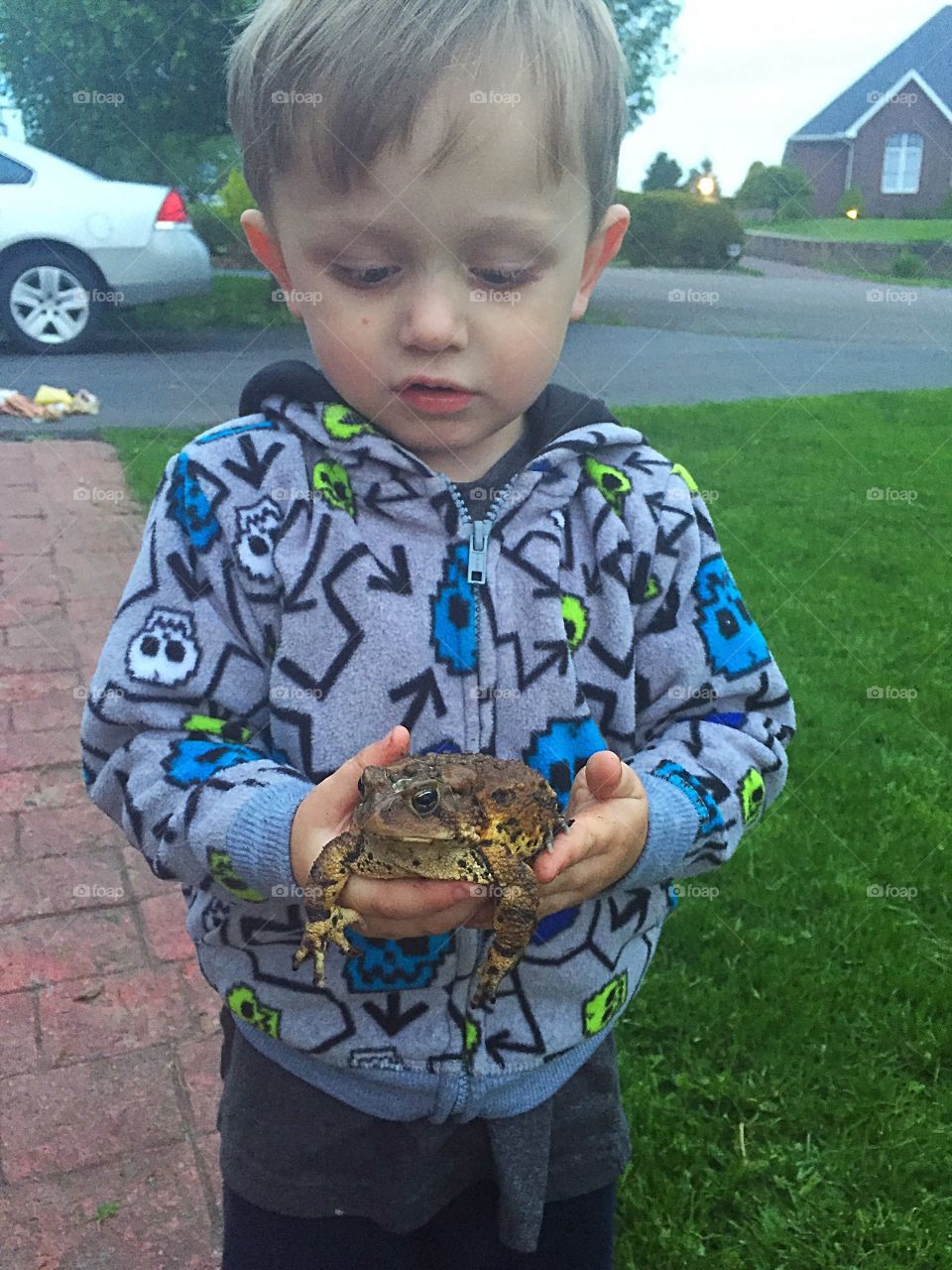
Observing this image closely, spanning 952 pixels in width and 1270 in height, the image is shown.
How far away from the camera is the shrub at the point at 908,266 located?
579 centimetres

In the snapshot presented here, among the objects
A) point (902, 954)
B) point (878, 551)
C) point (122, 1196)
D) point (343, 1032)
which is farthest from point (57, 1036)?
point (878, 551)

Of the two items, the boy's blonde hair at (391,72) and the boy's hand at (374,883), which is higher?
the boy's blonde hair at (391,72)

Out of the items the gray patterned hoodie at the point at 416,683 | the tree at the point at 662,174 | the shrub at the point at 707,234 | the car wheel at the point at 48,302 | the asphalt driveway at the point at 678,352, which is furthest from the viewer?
the car wheel at the point at 48,302

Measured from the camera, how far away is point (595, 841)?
108 centimetres

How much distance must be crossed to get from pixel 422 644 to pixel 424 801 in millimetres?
309

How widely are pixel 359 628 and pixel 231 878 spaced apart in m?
0.31

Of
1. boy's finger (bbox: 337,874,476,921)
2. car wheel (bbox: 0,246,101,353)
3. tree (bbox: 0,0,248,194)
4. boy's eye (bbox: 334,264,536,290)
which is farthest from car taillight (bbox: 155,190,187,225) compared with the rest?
boy's finger (bbox: 337,874,476,921)

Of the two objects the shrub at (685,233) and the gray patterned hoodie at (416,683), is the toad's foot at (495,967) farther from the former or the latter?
the shrub at (685,233)

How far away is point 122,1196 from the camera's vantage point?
6.50ft

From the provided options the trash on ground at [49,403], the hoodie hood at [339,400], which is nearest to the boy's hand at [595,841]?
the hoodie hood at [339,400]

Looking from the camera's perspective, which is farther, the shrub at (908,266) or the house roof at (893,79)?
the shrub at (908,266)

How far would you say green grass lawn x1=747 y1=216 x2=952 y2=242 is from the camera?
4871 mm

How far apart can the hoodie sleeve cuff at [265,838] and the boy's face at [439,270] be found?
470 mm

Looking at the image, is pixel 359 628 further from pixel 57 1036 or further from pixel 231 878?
pixel 57 1036
